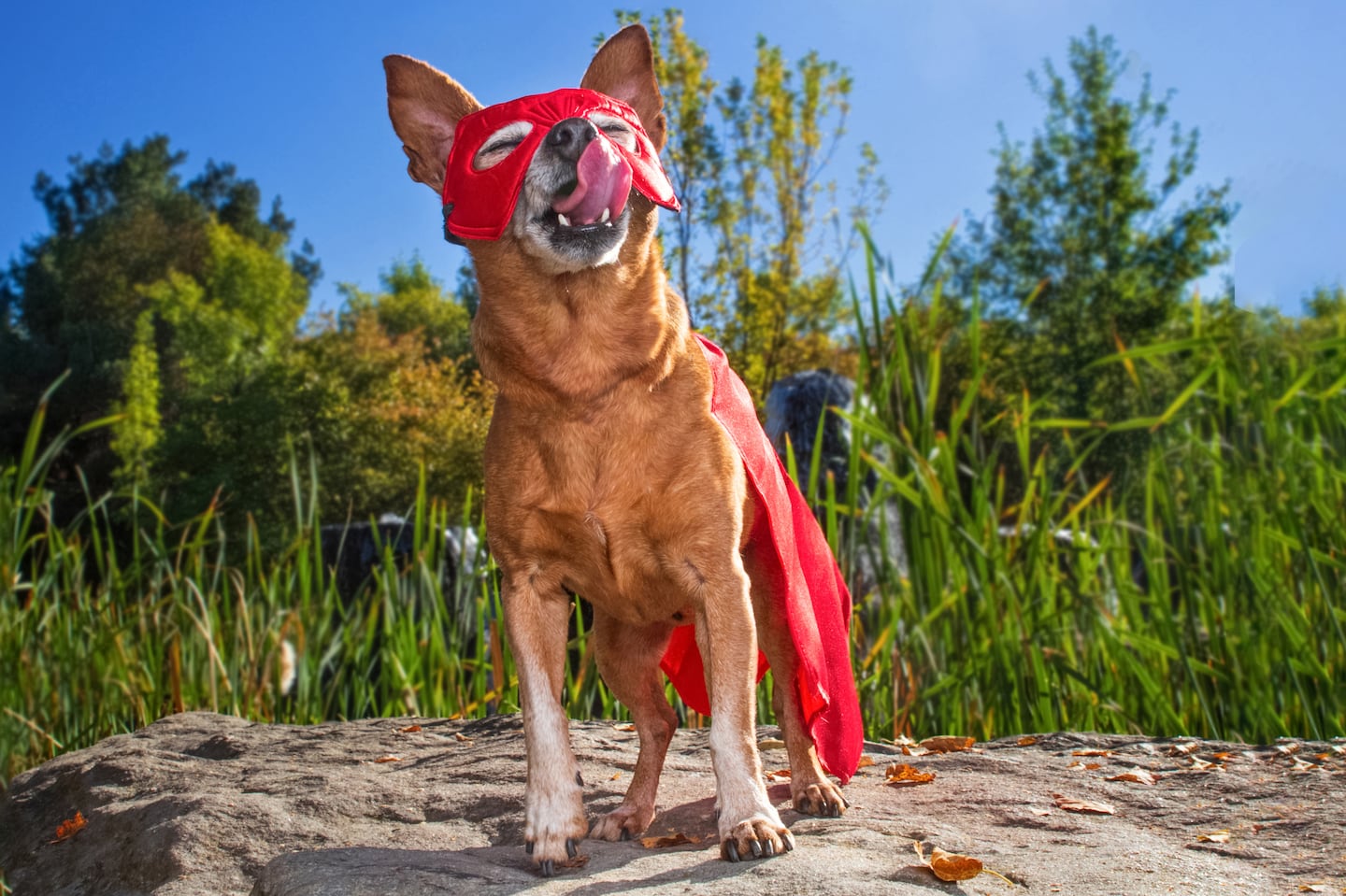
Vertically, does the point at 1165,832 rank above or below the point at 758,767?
below

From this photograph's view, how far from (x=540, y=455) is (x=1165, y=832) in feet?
6.51

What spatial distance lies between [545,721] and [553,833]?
24 centimetres

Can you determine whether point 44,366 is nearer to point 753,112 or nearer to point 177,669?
point 753,112

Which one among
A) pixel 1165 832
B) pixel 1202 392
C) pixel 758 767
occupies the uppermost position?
pixel 1202 392

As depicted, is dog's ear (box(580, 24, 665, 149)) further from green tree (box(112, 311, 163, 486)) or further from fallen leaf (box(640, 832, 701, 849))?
green tree (box(112, 311, 163, 486))

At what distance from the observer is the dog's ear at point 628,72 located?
2.78 metres

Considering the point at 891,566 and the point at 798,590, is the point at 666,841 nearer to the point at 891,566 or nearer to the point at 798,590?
the point at 798,590

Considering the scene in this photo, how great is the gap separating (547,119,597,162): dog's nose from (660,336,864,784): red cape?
68 cm

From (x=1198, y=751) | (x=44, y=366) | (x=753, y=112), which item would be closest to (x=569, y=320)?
(x=1198, y=751)

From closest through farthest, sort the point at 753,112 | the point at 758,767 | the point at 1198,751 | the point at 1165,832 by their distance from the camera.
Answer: the point at 758,767 → the point at 1165,832 → the point at 1198,751 → the point at 753,112

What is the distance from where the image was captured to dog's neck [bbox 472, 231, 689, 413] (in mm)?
2568

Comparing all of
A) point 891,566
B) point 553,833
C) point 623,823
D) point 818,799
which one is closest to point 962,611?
point 891,566

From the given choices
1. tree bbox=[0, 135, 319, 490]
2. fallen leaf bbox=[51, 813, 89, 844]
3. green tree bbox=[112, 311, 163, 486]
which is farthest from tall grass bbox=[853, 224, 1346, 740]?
green tree bbox=[112, 311, 163, 486]

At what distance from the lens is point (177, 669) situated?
18.1 feet
